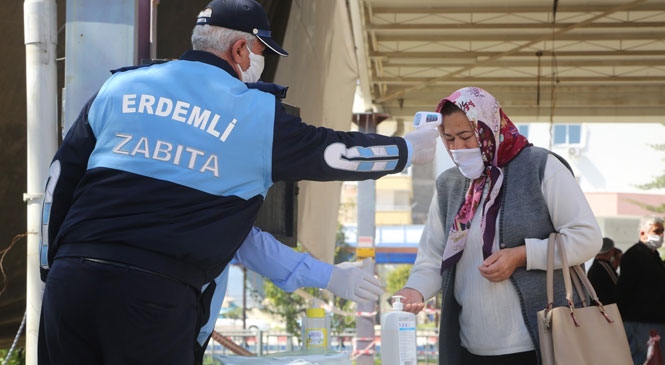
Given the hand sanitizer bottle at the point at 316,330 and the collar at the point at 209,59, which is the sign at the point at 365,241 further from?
the collar at the point at 209,59

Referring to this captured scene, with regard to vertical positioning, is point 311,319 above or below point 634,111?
below

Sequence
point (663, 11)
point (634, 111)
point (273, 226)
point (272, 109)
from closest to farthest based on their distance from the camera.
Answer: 1. point (272, 109)
2. point (273, 226)
3. point (663, 11)
4. point (634, 111)

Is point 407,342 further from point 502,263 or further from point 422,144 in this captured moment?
point 422,144

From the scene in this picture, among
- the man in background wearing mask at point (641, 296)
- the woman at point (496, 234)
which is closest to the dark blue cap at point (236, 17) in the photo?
the woman at point (496, 234)

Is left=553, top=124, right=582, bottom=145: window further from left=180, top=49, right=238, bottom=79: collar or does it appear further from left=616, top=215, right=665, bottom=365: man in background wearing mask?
left=180, top=49, right=238, bottom=79: collar

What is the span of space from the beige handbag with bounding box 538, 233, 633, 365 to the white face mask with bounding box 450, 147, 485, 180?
1.69 feet

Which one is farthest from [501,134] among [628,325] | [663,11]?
[663,11]

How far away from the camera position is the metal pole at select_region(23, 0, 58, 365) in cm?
378

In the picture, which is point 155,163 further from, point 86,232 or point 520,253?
point 520,253

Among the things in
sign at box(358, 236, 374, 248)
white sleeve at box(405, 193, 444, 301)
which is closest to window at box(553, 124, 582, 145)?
sign at box(358, 236, 374, 248)

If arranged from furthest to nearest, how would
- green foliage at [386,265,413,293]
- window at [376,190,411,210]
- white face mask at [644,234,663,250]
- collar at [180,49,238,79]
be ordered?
window at [376,190,411,210] < green foliage at [386,265,413,293] < white face mask at [644,234,663,250] < collar at [180,49,238,79]

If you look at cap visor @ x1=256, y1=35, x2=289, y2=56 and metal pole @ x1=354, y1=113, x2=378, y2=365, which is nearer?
cap visor @ x1=256, y1=35, x2=289, y2=56

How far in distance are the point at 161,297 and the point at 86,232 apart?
0.83 feet

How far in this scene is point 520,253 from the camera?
3.23 meters
